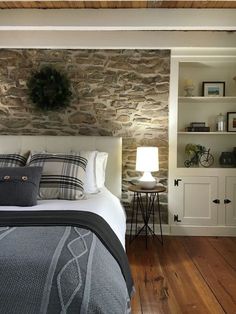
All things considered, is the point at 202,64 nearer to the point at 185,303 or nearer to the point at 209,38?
the point at 209,38

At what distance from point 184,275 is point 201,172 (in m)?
1.49

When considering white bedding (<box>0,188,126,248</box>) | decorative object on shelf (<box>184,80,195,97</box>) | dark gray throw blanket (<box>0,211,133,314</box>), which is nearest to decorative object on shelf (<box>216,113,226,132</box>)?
decorative object on shelf (<box>184,80,195,97</box>)

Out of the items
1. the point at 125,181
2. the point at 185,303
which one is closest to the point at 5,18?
the point at 125,181

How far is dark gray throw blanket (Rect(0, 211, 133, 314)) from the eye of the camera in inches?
50.1

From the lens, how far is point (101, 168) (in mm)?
3561

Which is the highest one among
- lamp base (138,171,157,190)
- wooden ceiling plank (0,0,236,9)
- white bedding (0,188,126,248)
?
wooden ceiling plank (0,0,236,9)

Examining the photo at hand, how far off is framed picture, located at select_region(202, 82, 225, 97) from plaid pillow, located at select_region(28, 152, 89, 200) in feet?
6.41

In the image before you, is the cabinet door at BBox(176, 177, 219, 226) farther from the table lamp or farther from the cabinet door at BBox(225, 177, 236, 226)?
the table lamp

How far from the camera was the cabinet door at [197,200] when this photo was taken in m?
3.99

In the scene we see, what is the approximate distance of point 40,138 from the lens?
382 cm

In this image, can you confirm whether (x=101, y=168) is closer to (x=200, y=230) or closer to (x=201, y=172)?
(x=201, y=172)

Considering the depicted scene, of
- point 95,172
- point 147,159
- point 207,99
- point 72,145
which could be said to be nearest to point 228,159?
point 207,99

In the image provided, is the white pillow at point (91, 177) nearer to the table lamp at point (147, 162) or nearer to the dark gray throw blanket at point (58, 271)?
the table lamp at point (147, 162)

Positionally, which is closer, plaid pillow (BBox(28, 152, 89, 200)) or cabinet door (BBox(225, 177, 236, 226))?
plaid pillow (BBox(28, 152, 89, 200))
